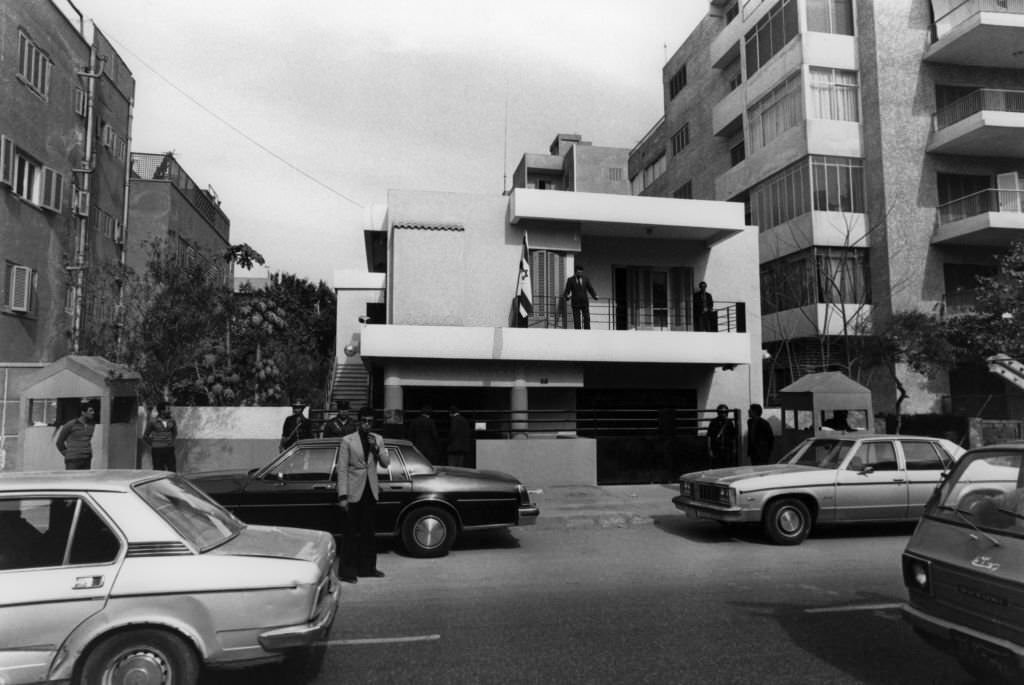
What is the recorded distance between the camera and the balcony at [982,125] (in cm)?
2398

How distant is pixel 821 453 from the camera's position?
1065 cm

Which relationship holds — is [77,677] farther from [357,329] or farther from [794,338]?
[794,338]

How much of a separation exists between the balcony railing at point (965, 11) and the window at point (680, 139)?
38.9 ft

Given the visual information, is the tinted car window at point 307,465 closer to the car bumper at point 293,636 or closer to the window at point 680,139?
the car bumper at point 293,636

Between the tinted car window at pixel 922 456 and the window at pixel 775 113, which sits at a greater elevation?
the window at pixel 775 113

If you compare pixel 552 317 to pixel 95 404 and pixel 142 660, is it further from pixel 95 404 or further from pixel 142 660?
pixel 142 660

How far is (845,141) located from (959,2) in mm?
6373

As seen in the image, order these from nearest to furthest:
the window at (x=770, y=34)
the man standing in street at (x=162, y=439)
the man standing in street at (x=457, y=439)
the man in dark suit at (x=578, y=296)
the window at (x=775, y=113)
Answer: the man standing in street at (x=162, y=439)
the man standing in street at (x=457, y=439)
the man in dark suit at (x=578, y=296)
the window at (x=775, y=113)
the window at (x=770, y=34)

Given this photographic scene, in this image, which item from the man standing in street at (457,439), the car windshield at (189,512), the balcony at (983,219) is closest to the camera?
the car windshield at (189,512)

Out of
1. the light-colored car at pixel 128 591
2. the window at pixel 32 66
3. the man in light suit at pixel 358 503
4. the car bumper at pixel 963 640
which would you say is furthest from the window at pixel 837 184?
the light-colored car at pixel 128 591

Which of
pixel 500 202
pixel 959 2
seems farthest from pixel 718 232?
pixel 959 2

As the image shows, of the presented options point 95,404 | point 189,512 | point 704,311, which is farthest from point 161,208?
point 189,512

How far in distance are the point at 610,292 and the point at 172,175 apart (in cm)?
1876

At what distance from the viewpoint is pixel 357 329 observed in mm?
25234
